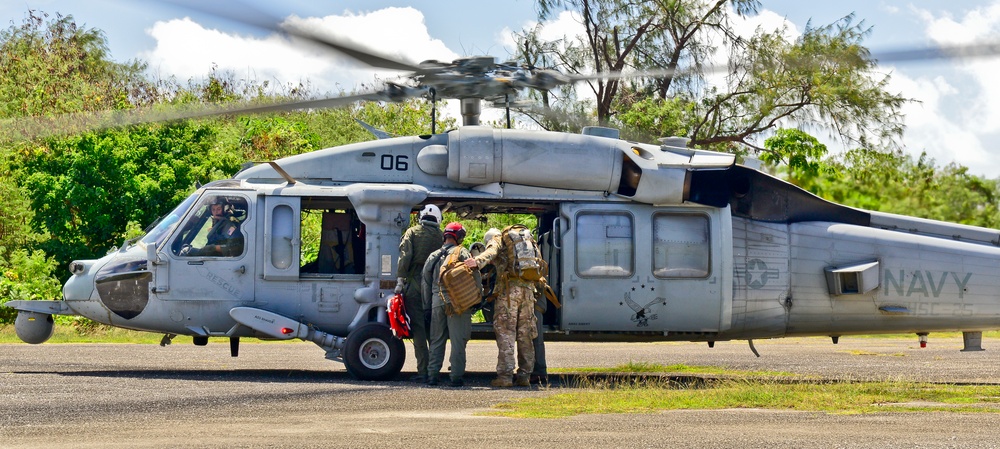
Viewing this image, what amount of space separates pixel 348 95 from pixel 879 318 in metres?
6.45

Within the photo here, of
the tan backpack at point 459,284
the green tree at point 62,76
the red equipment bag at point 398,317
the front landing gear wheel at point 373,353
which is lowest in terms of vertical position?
the front landing gear wheel at point 373,353

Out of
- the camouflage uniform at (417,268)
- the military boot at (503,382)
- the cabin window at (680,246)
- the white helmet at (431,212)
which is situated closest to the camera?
the military boot at (503,382)

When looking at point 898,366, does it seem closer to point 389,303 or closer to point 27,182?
point 389,303

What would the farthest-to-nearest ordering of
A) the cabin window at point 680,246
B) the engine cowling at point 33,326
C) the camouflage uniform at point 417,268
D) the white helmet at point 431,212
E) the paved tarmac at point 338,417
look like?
the cabin window at point 680,246, the engine cowling at point 33,326, the white helmet at point 431,212, the camouflage uniform at point 417,268, the paved tarmac at point 338,417

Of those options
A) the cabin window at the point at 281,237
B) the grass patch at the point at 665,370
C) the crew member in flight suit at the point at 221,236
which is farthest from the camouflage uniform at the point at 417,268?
the grass patch at the point at 665,370

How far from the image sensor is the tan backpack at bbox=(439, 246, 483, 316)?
1148 centimetres

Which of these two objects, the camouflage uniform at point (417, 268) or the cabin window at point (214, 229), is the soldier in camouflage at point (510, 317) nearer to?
the camouflage uniform at point (417, 268)

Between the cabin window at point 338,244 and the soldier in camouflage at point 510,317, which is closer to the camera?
the soldier in camouflage at point 510,317

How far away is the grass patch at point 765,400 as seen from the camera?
30.7 ft

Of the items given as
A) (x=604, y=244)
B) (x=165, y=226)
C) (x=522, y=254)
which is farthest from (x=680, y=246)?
(x=165, y=226)

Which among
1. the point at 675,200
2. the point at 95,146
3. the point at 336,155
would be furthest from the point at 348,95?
the point at 95,146

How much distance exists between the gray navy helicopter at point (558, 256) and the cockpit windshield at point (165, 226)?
0.03 m

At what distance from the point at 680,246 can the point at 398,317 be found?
325cm

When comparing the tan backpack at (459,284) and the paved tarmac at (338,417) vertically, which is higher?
the tan backpack at (459,284)
